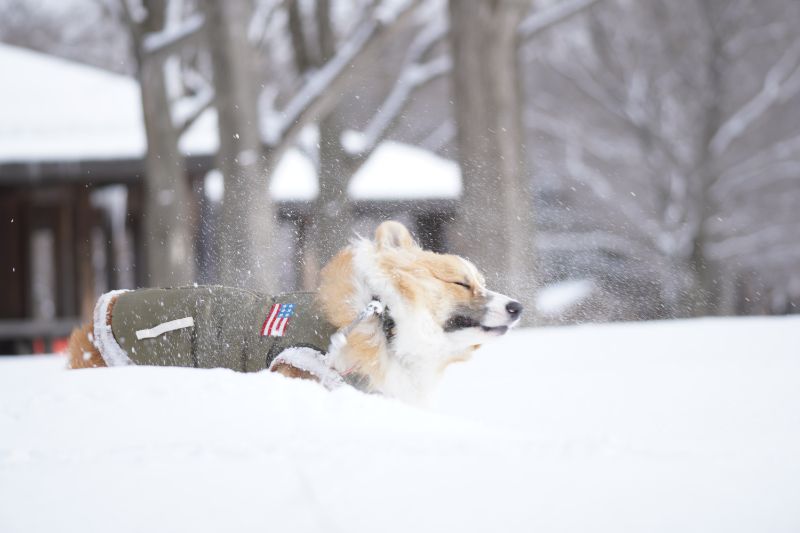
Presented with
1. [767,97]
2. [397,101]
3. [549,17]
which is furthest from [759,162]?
[397,101]

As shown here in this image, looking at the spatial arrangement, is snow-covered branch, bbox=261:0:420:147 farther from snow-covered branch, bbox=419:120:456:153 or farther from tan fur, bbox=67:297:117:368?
snow-covered branch, bbox=419:120:456:153

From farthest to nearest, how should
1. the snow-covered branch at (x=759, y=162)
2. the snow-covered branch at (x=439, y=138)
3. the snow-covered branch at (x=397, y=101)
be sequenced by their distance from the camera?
the snow-covered branch at (x=439, y=138) → the snow-covered branch at (x=759, y=162) → the snow-covered branch at (x=397, y=101)

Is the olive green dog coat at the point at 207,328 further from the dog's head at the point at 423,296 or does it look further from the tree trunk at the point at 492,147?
the tree trunk at the point at 492,147

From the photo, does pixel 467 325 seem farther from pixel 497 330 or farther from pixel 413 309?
pixel 413 309

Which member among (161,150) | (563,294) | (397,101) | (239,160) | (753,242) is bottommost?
(563,294)

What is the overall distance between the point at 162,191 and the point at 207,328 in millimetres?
6901

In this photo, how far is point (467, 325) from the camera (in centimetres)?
434

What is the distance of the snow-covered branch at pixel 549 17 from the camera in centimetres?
1120

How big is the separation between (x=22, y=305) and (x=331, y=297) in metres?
12.4

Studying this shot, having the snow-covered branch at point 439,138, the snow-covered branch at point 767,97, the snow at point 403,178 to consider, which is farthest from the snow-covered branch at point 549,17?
the snow-covered branch at point 439,138

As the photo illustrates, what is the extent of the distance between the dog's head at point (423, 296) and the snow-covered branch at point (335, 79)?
6.16 m

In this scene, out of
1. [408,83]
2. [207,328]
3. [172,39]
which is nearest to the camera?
[207,328]

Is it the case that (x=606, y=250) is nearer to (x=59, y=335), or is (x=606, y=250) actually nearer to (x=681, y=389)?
(x=59, y=335)

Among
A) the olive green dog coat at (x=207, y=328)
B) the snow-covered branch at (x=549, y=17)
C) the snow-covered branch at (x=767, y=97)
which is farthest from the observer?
the snow-covered branch at (x=767, y=97)
